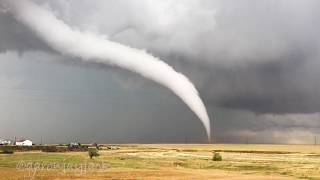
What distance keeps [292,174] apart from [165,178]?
23.7 meters

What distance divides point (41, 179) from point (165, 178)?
1515 centimetres

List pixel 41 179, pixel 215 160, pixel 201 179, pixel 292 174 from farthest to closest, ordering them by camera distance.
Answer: pixel 215 160 → pixel 292 174 → pixel 201 179 → pixel 41 179

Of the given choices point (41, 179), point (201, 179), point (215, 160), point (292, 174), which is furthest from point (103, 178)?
point (215, 160)

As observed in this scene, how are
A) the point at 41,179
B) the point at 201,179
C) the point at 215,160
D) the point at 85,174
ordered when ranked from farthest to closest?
the point at 215,160 → the point at 85,174 → the point at 201,179 → the point at 41,179

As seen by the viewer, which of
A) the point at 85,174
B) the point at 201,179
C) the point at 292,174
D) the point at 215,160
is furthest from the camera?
the point at 215,160

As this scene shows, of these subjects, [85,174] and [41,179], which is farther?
[85,174]

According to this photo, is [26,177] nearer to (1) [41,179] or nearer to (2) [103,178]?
(1) [41,179]

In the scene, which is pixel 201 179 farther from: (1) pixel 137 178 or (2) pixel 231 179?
(1) pixel 137 178

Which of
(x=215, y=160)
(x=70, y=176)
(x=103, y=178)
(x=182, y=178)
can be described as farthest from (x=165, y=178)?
(x=215, y=160)

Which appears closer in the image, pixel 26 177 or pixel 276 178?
pixel 26 177

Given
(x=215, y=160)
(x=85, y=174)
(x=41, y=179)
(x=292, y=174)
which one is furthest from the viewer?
(x=215, y=160)

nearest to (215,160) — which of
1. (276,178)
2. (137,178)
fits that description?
(276,178)

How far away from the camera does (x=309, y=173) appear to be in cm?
7606

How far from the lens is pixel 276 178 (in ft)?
220
